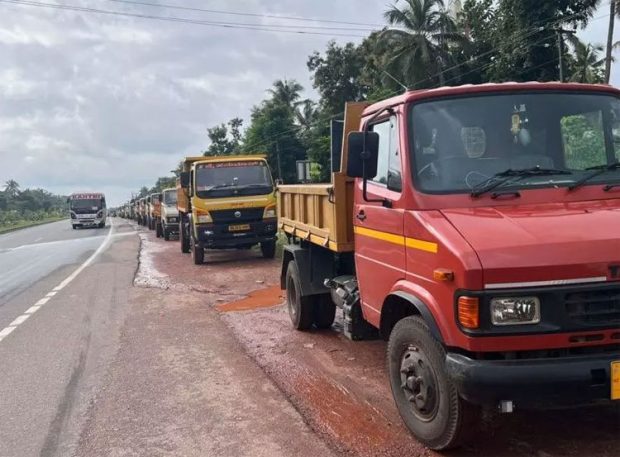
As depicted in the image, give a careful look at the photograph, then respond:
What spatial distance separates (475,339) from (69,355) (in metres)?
5.25

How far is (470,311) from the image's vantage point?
3492 mm

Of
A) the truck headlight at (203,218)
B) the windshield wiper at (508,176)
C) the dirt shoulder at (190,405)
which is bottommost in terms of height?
the dirt shoulder at (190,405)

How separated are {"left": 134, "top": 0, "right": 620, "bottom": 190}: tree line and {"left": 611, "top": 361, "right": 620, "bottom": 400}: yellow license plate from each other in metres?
22.1

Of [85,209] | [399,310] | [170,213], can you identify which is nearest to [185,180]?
[170,213]

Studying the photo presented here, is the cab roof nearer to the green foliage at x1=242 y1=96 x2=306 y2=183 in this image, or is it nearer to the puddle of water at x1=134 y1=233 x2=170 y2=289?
the puddle of water at x1=134 y1=233 x2=170 y2=289

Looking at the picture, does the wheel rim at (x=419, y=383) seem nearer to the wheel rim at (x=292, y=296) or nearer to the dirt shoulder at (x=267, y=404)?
the dirt shoulder at (x=267, y=404)

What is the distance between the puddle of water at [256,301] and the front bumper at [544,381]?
645 centimetres

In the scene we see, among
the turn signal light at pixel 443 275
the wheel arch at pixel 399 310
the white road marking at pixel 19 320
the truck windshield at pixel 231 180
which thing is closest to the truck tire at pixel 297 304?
the wheel arch at pixel 399 310

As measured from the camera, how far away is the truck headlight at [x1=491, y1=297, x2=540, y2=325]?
3.45 meters

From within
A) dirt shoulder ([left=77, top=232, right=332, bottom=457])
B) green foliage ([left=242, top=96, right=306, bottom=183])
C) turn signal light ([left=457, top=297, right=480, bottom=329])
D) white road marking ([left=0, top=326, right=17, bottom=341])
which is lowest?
dirt shoulder ([left=77, top=232, right=332, bottom=457])

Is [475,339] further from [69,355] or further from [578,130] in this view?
[69,355]

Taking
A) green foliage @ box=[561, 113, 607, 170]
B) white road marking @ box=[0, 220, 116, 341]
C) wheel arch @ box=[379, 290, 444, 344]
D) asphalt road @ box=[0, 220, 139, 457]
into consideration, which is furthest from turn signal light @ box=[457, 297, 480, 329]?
white road marking @ box=[0, 220, 116, 341]

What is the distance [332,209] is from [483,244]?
2.75 meters

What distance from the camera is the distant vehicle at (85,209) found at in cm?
4625
